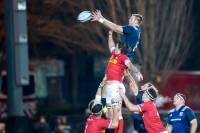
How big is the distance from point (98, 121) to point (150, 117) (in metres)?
1.09

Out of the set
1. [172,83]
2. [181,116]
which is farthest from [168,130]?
[172,83]

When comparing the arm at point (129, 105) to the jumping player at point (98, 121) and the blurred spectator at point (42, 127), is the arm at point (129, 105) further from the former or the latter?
the blurred spectator at point (42, 127)

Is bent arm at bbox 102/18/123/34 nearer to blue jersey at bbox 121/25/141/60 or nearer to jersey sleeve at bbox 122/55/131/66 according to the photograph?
blue jersey at bbox 121/25/141/60

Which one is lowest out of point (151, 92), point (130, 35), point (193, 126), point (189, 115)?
point (193, 126)

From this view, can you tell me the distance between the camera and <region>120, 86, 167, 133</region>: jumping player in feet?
71.8

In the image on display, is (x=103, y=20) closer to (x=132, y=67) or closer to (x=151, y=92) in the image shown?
(x=132, y=67)

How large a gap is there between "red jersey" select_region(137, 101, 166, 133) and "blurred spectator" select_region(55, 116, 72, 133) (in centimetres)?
895

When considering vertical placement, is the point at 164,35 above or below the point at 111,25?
below

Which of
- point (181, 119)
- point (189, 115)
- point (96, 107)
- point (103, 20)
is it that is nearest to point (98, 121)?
point (96, 107)

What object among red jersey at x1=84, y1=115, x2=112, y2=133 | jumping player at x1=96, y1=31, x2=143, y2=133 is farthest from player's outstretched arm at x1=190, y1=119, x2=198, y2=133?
red jersey at x1=84, y1=115, x2=112, y2=133

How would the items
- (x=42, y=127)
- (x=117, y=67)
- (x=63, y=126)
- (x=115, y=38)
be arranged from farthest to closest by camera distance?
(x=115, y=38)
(x=63, y=126)
(x=42, y=127)
(x=117, y=67)

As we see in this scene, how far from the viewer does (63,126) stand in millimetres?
32000

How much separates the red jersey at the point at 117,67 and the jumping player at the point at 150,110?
767 mm

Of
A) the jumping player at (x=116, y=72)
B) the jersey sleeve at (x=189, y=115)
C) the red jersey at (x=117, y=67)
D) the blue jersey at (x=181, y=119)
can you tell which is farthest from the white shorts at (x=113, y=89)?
the jersey sleeve at (x=189, y=115)
